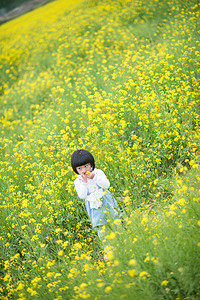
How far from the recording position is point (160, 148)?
355 cm

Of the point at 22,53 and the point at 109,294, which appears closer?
the point at 109,294

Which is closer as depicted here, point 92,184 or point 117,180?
point 92,184

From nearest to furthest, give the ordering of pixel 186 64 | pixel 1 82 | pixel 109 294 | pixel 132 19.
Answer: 1. pixel 109 294
2. pixel 186 64
3. pixel 132 19
4. pixel 1 82

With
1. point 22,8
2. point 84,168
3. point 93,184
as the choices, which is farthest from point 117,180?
point 22,8

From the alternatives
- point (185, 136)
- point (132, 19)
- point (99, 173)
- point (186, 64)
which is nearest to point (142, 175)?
point (99, 173)

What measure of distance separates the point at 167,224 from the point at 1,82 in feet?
34.6

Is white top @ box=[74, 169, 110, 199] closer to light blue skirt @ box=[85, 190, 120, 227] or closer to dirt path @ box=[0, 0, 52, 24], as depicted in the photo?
light blue skirt @ box=[85, 190, 120, 227]

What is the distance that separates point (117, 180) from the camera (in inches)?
134

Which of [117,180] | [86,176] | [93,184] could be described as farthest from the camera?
[117,180]

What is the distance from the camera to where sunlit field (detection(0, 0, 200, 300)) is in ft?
6.28

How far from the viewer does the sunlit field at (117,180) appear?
1.91m

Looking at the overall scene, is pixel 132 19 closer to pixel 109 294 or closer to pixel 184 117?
pixel 184 117

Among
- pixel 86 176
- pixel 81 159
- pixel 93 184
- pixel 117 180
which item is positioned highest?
pixel 81 159

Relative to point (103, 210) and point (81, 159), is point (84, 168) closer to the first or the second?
point (81, 159)
